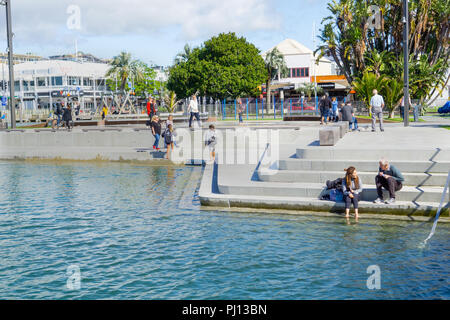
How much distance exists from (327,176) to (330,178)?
0.13 meters

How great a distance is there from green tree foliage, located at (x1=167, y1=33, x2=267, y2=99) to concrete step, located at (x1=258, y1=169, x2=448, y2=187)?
48.2 metres

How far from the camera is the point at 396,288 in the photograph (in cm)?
840

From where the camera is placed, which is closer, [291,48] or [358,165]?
[358,165]

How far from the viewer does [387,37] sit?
2005 inches

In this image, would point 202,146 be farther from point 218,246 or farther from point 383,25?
point 383,25

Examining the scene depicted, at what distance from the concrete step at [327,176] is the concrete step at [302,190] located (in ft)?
0.78

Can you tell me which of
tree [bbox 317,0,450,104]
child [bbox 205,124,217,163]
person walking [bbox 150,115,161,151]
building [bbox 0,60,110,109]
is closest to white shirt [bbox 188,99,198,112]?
person walking [bbox 150,115,161,151]

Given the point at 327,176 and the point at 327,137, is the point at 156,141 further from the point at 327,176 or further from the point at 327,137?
the point at 327,176

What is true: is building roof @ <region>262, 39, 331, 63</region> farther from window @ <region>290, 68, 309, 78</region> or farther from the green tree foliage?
the green tree foliage

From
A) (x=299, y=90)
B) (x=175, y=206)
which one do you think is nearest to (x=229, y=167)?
(x=175, y=206)

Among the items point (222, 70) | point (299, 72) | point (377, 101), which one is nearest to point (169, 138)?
point (377, 101)

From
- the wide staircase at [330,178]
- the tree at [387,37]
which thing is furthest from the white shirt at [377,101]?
the tree at [387,37]

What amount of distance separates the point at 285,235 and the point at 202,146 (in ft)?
46.2

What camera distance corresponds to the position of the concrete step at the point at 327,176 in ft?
44.5
